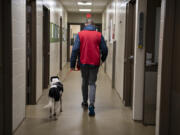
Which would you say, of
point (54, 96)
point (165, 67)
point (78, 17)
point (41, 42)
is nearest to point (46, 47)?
point (41, 42)

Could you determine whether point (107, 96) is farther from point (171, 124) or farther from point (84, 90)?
point (171, 124)

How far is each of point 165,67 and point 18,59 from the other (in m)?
1.99

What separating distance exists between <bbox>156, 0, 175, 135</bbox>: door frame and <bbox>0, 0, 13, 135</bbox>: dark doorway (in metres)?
1.77

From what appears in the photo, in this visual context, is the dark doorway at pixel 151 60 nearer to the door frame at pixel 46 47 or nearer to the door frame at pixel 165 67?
the door frame at pixel 165 67

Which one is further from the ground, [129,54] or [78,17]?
[78,17]

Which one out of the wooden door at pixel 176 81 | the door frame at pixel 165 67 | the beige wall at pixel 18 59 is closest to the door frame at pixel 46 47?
the beige wall at pixel 18 59

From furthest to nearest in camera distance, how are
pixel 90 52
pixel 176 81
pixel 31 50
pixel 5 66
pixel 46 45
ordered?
pixel 46 45 → pixel 31 50 → pixel 90 52 → pixel 5 66 → pixel 176 81

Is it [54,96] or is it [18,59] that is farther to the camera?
[54,96]

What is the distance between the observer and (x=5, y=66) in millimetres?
3104

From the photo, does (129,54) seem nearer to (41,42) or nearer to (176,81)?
(41,42)

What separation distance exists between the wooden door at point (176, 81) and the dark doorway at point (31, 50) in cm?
277

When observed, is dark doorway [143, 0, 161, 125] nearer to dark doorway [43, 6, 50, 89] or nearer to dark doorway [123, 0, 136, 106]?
dark doorway [123, 0, 136, 106]

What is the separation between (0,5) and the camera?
297 cm

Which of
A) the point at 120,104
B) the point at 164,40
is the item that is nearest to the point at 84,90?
the point at 120,104
